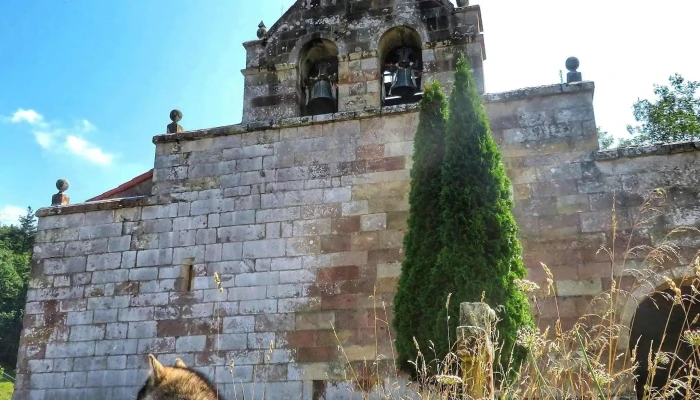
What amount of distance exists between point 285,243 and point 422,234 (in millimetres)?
1861

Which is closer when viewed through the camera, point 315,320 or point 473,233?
point 473,233

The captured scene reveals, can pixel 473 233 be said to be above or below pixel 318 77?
below

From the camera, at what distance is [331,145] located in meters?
7.18

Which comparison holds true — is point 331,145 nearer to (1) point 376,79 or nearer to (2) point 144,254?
(1) point 376,79

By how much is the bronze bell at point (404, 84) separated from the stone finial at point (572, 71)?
1778 mm

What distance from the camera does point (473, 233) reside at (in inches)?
211

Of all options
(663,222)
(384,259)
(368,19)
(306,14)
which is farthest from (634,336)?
(306,14)

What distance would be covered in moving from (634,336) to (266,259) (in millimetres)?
4715

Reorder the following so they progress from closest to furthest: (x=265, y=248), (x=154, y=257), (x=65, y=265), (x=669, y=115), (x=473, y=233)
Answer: (x=473, y=233) → (x=265, y=248) → (x=154, y=257) → (x=65, y=265) → (x=669, y=115)

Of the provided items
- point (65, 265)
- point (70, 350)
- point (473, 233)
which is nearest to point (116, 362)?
point (70, 350)

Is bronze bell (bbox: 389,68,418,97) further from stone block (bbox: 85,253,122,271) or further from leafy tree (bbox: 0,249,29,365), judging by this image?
leafy tree (bbox: 0,249,29,365)

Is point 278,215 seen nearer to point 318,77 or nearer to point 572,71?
point 318,77

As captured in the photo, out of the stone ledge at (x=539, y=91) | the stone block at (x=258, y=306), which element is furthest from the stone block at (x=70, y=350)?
the stone ledge at (x=539, y=91)

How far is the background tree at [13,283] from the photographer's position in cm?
3044
